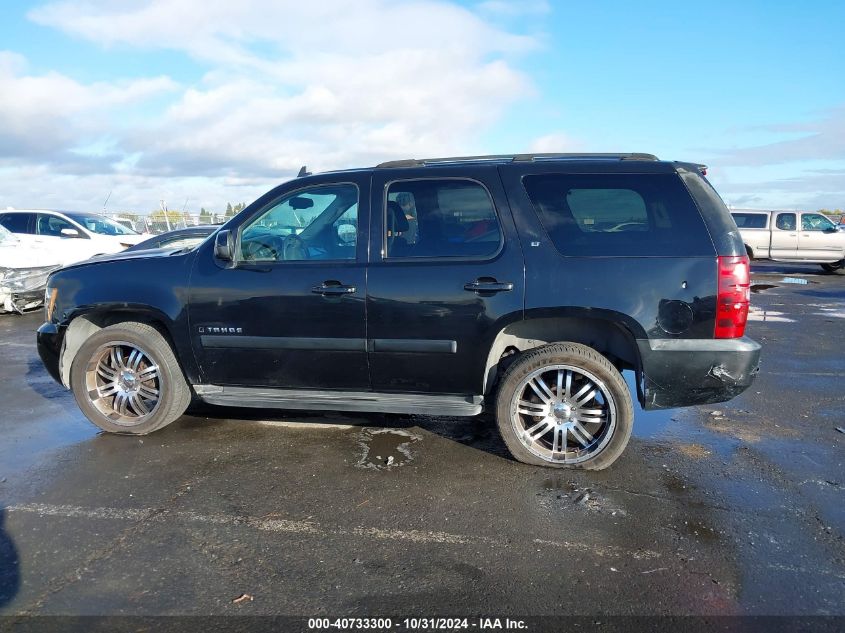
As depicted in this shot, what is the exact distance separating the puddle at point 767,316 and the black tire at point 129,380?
29.3ft

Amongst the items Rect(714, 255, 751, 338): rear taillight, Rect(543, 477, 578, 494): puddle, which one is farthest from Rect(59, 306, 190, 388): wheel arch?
Rect(714, 255, 751, 338): rear taillight

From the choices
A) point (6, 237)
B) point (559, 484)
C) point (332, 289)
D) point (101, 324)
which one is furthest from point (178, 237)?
point (559, 484)

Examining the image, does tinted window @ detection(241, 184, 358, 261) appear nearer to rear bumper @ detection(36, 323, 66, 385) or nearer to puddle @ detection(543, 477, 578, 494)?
rear bumper @ detection(36, 323, 66, 385)

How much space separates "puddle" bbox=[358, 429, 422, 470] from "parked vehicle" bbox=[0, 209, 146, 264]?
10240 millimetres

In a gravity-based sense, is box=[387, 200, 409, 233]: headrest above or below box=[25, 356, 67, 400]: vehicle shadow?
above

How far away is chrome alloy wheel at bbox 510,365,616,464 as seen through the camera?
4.10m

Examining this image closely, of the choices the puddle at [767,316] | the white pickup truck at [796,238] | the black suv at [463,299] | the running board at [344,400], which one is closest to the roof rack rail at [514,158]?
the black suv at [463,299]

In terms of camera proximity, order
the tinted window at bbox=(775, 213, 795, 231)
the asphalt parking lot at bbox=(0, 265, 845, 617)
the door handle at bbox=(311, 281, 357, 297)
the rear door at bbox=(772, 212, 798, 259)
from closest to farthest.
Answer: the asphalt parking lot at bbox=(0, 265, 845, 617) < the door handle at bbox=(311, 281, 357, 297) < the rear door at bbox=(772, 212, 798, 259) < the tinted window at bbox=(775, 213, 795, 231)

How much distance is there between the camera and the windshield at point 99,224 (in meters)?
14.2

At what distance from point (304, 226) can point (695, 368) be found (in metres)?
2.81

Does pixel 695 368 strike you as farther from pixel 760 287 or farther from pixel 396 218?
pixel 760 287

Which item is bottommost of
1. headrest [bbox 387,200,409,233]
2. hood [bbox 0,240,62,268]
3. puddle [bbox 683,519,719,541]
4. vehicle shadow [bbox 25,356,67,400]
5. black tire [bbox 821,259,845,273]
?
puddle [bbox 683,519,719,541]

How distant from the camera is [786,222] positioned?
2025 cm

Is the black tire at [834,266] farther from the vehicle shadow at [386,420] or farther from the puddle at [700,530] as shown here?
the puddle at [700,530]
